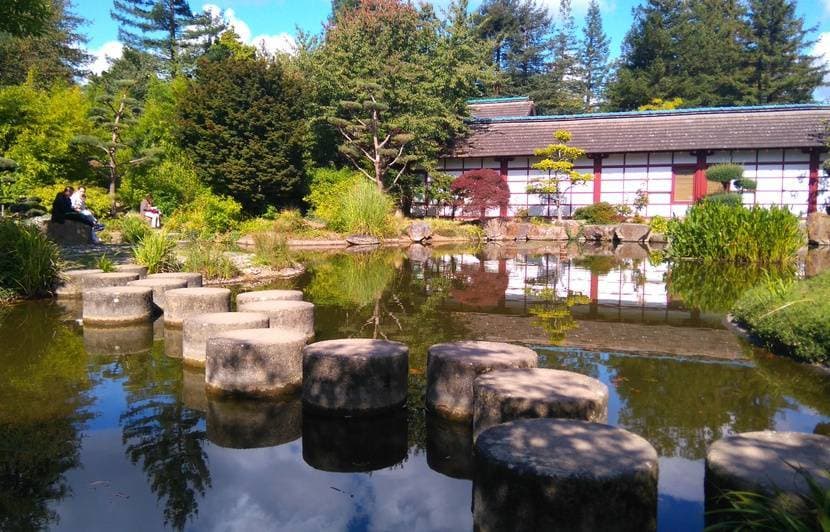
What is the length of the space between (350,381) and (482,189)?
19.9m

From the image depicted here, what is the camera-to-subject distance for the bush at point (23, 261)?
8.59m

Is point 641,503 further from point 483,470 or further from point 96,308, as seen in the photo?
point 96,308

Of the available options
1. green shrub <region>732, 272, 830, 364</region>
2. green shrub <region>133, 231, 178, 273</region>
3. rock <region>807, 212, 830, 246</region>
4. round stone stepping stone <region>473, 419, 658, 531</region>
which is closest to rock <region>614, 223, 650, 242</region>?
rock <region>807, 212, 830, 246</region>

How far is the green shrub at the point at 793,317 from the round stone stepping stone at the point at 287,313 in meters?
4.13

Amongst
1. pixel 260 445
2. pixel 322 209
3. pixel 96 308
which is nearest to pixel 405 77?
pixel 322 209

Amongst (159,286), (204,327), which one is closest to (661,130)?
(159,286)

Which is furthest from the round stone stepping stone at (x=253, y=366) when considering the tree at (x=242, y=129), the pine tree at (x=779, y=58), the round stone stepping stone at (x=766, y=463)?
the pine tree at (x=779, y=58)

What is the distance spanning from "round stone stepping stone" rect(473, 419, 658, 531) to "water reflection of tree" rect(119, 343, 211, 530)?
1.39m

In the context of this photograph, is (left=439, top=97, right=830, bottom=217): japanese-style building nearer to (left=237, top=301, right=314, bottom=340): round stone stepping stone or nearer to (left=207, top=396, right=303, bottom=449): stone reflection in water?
(left=237, top=301, right=314, bottom=340): round stone stepping stone

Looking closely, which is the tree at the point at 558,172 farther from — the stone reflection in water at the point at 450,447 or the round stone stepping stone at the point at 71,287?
the stone reflection in water at the point at 450,447

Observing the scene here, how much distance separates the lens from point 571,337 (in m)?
6.87

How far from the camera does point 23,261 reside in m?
8.61

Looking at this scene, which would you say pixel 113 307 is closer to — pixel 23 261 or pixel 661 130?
pixel 23 261

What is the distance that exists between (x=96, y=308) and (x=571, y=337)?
16.3 feet
